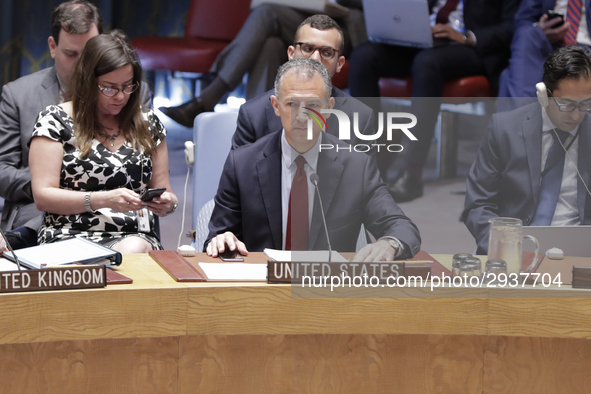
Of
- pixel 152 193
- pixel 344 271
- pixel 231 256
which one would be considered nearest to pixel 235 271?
pixel 231 256

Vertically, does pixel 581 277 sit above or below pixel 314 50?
below

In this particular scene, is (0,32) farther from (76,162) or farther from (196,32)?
(76,162)

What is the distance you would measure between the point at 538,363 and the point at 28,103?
1.96 meters

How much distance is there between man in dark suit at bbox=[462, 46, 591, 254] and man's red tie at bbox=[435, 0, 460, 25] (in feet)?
9.08

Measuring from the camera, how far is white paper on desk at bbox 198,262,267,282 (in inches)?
57.0

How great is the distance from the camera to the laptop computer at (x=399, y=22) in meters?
3.85

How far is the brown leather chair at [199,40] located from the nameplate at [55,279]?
3482 millimetres

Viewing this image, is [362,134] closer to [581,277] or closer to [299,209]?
[299,209]

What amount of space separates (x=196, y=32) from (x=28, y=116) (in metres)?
2.48

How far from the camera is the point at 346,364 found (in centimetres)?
146

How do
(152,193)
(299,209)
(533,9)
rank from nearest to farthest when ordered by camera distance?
(299,209)
(152,193)
(533,9)

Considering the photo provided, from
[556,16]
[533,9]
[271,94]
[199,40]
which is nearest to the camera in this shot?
[271,94]

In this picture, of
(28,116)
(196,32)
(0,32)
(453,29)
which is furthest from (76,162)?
(0,32)

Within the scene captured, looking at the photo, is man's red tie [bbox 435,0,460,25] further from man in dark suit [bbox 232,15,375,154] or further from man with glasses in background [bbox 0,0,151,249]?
man with glasses in background [bbox 0,0,151,249]
